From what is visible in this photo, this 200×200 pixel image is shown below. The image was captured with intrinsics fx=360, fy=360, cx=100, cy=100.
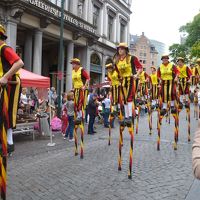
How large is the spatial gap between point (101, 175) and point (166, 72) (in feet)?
13.7

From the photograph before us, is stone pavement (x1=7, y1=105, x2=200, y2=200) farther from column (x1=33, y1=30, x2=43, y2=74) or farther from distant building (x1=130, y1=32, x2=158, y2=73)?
distant building (x1=130, y1=32, x2=158, y2=73)

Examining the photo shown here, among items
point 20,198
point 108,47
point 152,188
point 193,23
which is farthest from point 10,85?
point 193,23

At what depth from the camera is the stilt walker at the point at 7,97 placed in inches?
190

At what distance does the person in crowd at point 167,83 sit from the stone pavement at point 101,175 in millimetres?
1201

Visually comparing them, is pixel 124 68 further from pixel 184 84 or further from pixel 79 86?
pixel 184 84

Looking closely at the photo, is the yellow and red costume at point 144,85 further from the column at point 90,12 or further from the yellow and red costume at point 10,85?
the column at point 90,12

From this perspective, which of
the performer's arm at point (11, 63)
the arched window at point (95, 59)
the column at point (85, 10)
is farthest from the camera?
the arched window at point (95, 59)

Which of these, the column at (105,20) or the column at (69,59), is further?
the column at (105,20)

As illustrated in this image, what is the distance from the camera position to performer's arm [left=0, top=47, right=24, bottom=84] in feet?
15.3

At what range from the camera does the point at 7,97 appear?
488cm

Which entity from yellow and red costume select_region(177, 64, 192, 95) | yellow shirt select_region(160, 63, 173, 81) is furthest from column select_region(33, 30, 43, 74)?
yellow shirt select_region(160, 63, 173, 81)

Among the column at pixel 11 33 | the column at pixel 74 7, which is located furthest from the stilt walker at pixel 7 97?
the column at pixel 74 7

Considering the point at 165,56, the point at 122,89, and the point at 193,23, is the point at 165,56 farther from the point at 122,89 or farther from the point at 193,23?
the point at 193,23

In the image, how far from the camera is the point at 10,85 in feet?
16.3
